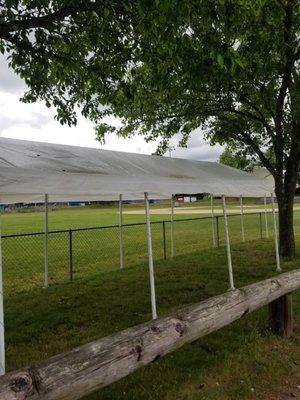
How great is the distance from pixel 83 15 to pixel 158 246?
532 inches

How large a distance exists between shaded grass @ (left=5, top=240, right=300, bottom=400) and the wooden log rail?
1.74ft

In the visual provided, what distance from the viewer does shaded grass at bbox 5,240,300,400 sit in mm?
4719

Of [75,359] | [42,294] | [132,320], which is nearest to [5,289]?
[42,294]

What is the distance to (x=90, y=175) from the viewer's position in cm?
614

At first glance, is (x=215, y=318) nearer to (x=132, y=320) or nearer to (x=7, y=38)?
(x=132, y=320)

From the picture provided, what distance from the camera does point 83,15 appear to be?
22.2 ft

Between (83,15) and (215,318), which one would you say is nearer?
(215,318)

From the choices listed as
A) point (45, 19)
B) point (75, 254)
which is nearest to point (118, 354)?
point (45, 19)

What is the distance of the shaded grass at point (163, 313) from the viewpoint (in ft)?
15.5

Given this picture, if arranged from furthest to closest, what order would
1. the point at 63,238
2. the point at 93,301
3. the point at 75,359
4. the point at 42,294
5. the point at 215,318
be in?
the point at 63,238, the point at 42,294, the point at 93,301, the point at 215,318, the point at 75,359

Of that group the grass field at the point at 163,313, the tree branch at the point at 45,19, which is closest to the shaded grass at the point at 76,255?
the grass field at the point at 163,313

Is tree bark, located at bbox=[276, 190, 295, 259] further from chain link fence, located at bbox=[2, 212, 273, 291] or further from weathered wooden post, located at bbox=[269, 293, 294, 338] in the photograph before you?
weathered wooden post, located at bbox=[269, 293, 294, 338]

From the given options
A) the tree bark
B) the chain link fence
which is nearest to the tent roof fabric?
the chain link fence

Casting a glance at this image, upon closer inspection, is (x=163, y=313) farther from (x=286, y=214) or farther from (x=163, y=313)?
(x=286, y=214)
